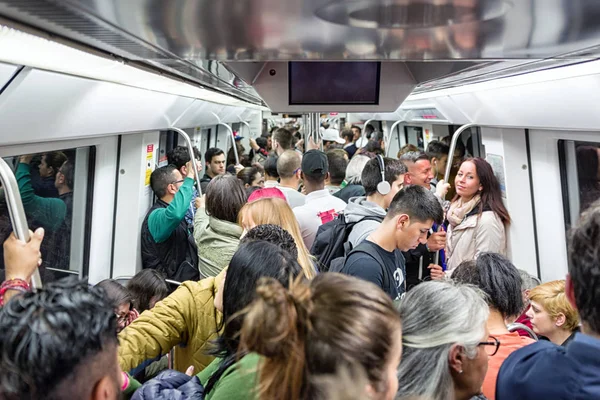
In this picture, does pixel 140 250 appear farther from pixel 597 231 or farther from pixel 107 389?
pixel 597 231

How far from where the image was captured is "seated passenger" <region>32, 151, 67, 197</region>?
3.31 m

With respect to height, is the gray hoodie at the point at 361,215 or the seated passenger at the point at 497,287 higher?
the gray hoodie at the point at 361,215

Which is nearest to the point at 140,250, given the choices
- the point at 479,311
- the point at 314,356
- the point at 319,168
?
the point at 319,168

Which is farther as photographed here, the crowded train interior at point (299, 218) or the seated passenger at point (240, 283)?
the seated passenger at point (240, 283)

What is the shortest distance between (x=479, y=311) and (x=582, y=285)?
36cm

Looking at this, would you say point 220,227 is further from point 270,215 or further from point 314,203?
point 314,203

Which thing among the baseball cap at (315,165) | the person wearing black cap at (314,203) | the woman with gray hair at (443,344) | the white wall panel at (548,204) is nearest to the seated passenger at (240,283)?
the woman with gray hair at (443,344)

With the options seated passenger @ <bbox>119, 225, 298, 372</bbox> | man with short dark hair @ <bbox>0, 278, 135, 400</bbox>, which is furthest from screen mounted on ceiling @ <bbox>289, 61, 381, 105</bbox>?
man with short dark hair @ <bbox>0, 278, 135, 400</bbox>

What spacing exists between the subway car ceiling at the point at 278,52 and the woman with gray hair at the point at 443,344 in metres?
0.78

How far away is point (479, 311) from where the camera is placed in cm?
155

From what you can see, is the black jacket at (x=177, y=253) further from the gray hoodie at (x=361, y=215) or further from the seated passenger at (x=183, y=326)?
the seated passenger at (x=183, y=326)

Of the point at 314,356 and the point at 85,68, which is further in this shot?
the point at 85,68

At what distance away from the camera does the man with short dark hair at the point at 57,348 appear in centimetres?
104

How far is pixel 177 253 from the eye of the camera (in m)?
4.36
